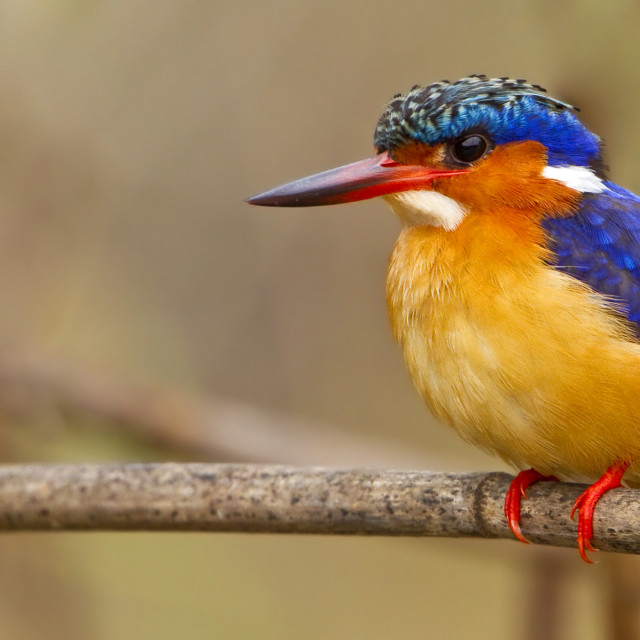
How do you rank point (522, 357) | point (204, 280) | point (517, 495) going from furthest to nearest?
point (204, 280) → point (517, 495) → point (522, 357)

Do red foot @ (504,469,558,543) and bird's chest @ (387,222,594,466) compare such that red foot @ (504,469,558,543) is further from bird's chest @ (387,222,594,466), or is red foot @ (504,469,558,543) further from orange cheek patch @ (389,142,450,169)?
orange cheek patch @ (389,142,450,169)

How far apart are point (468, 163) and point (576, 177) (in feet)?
1.01

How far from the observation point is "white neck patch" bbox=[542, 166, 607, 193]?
2809 mm

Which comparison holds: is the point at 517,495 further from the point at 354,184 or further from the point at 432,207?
the point at 354,184

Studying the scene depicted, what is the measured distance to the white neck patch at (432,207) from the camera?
2.79 m

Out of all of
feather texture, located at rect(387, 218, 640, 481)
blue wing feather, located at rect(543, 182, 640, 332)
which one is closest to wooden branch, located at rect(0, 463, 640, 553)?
feather texture, located at rect(387, 218, 640, 481)

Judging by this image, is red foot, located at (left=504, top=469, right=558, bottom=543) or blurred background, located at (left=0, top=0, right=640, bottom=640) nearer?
red foot, located at (left=504, top=469, right=558, bottom=543)

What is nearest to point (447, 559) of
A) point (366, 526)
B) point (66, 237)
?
point (66, 237)

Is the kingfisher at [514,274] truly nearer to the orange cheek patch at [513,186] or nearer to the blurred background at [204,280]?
the orange cheek patch at [513,186]

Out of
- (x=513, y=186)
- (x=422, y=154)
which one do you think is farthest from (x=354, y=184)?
(x=513, y=186)

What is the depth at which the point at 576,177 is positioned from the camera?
2.84 metres

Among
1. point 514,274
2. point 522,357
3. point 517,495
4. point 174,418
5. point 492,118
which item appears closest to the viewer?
point 522,357

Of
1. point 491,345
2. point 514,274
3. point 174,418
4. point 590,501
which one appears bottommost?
point 590,501

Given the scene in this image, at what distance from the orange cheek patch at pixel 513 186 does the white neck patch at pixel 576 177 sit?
3 centimetres
